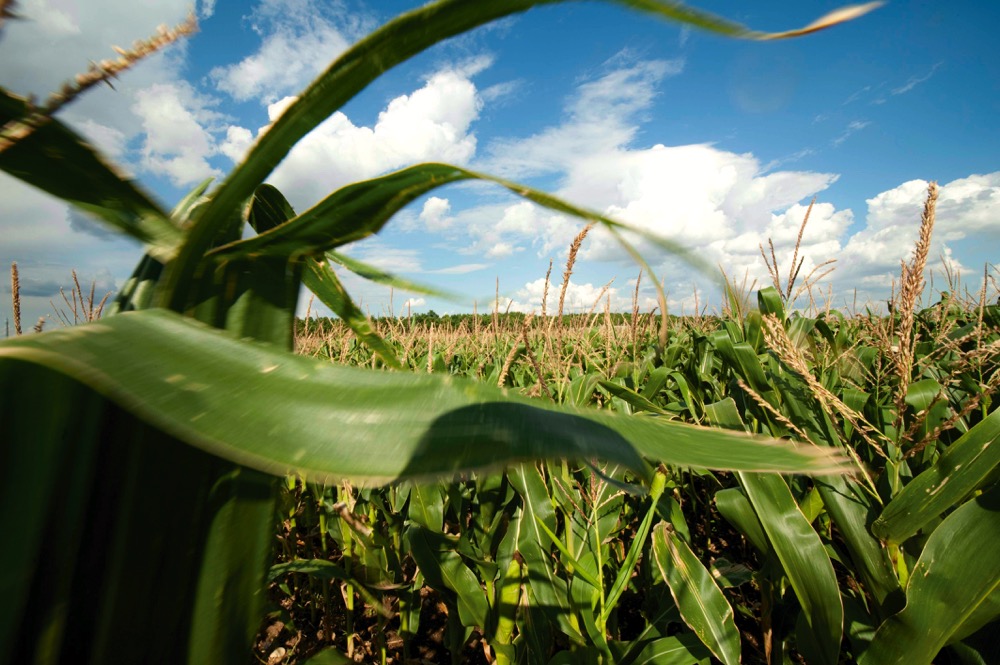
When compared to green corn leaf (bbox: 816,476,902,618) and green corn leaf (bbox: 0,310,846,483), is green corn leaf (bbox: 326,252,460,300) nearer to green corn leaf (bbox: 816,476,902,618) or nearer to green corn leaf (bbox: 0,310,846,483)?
green corn leaf (bbox: 0,310,846,483)

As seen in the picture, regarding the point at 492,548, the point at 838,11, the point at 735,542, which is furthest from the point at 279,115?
the point at 735,542

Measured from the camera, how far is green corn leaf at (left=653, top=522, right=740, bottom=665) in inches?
43.2

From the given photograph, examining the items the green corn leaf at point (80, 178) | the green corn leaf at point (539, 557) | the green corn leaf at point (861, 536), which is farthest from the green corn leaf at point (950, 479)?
the green corn leaf at point (80, 178)

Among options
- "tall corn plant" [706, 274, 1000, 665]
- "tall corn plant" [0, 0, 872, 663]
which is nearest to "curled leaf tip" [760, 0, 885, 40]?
"tall corn plant" [0, 0, 872, 663]

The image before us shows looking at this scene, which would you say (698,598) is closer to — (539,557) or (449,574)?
(539,557)

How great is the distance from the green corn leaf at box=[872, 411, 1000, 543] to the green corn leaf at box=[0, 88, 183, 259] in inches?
49.7

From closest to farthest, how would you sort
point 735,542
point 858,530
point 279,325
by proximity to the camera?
point 279,325 < point 858,530 < point 735,542

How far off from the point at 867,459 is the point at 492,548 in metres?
1.43

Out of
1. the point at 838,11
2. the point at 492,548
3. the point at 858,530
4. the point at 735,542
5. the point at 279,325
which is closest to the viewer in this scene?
the point at 838,11

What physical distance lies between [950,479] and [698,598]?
572 millimetres

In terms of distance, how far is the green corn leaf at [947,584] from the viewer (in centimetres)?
82

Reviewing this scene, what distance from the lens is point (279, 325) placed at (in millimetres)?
427

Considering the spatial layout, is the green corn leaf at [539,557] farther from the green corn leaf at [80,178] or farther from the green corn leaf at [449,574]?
the green corn leaf at [80,178]

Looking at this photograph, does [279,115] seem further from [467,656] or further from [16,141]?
[467,656]
